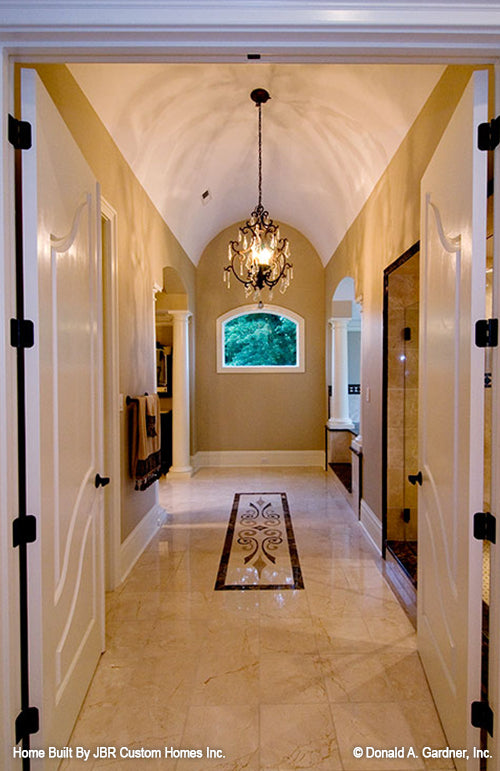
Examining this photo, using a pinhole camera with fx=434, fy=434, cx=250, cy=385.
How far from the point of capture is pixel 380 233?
137 inches

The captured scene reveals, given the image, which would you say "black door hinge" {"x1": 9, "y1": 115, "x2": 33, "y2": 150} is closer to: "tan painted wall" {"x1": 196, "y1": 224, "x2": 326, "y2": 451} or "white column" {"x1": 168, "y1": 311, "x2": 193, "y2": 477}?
"white column" {"x1": 168, "y1": 311, "x2": 193, "y2": 477}

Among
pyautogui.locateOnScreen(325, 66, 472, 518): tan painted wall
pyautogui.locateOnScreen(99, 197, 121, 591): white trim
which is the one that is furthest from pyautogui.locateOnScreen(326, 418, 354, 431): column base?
pyautogui.locateOnScreen(99, 197, 121, 591): white trim

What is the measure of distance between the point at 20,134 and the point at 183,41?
1.89 ft

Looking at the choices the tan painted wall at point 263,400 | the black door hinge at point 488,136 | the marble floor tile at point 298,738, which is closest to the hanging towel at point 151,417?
the marble floor tile at point 298,738

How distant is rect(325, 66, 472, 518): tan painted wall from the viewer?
2.32 m

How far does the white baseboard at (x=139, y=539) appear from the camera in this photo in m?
3.11

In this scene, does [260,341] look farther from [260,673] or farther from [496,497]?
[496,497]

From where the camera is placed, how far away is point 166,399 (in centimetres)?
700

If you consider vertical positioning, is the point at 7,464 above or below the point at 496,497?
above

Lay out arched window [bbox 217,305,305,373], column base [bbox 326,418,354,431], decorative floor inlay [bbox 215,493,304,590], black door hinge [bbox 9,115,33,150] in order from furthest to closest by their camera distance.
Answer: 1. arched window [bbox 217,305,305,373]
2. column base [bbox 326,418,354,431]
3. decorative floor inlay [bbox 215,493,304,590]
4. black door hinge [bbox 9,115,33,150]

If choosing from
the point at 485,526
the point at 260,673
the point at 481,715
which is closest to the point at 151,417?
the point at 260,673

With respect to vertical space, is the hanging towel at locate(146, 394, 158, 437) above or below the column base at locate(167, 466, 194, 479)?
above

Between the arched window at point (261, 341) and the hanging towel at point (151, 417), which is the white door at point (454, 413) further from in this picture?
the arched window at point (261, 341)

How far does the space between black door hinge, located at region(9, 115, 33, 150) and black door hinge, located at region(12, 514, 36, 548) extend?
1.17m
